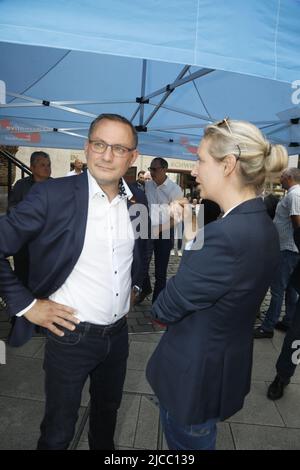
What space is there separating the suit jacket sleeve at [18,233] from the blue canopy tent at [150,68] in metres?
0.77

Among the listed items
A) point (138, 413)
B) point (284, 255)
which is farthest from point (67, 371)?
point (284, 255)

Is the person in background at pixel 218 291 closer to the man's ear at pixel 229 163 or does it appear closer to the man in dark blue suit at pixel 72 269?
the man's ear at pixel 229 163

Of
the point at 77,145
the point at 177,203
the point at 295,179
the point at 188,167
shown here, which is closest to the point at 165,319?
the point at 177,203

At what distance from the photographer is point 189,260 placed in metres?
1.36

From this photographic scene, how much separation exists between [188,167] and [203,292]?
895 inches

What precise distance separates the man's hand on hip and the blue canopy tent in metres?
1.24

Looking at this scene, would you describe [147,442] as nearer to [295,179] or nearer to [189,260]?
[189,260]

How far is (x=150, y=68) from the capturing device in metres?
5.18

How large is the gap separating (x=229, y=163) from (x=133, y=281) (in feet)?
3.45

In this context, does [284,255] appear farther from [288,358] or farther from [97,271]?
[97,271]

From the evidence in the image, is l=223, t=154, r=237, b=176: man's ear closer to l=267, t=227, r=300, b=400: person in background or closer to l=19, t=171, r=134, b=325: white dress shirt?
l=19, t=171, r=134, b=325: white dress shirt

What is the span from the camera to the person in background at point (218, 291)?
4.22ft

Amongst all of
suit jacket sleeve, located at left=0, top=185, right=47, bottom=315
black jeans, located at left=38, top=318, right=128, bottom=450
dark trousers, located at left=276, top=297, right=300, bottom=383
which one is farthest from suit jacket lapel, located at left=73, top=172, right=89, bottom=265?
dark trousers, located at left=276, top=297, right=300, bottom=383

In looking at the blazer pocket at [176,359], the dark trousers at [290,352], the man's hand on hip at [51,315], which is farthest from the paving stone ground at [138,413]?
the man's hand on hip at [51,315]
